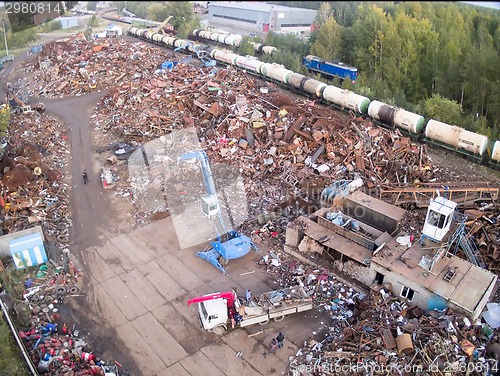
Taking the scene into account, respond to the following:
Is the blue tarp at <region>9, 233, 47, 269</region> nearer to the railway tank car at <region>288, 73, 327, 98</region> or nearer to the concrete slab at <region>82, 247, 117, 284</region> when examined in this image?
the concrete slab at <region>82, 247, 117, 284</region>

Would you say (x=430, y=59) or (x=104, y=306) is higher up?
(x=430, y=59)

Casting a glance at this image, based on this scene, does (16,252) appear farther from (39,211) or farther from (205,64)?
(205,64)

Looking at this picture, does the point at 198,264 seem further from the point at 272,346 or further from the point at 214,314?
the point at 272,346

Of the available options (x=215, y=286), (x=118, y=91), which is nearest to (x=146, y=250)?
(x=215, y=286)

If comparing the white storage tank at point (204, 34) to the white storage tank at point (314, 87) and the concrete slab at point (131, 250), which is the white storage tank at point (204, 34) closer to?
the white storage tank at point (314, 87)

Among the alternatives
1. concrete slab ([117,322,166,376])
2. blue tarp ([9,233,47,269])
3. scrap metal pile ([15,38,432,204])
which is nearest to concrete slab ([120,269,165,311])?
concrete slab ([117,322,166,376])

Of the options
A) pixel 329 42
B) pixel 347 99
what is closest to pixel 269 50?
pixel 329 42

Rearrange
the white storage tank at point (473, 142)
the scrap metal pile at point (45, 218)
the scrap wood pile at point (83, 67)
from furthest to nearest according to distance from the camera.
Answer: the scrap wood pile at point (83, 67) → the white storage tank at point (473, 142) → the scrap metal pile at point (45, 218)

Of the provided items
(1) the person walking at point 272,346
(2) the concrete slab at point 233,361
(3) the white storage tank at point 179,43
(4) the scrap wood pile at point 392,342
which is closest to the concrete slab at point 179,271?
(2) the concrete slab at point 233,361
